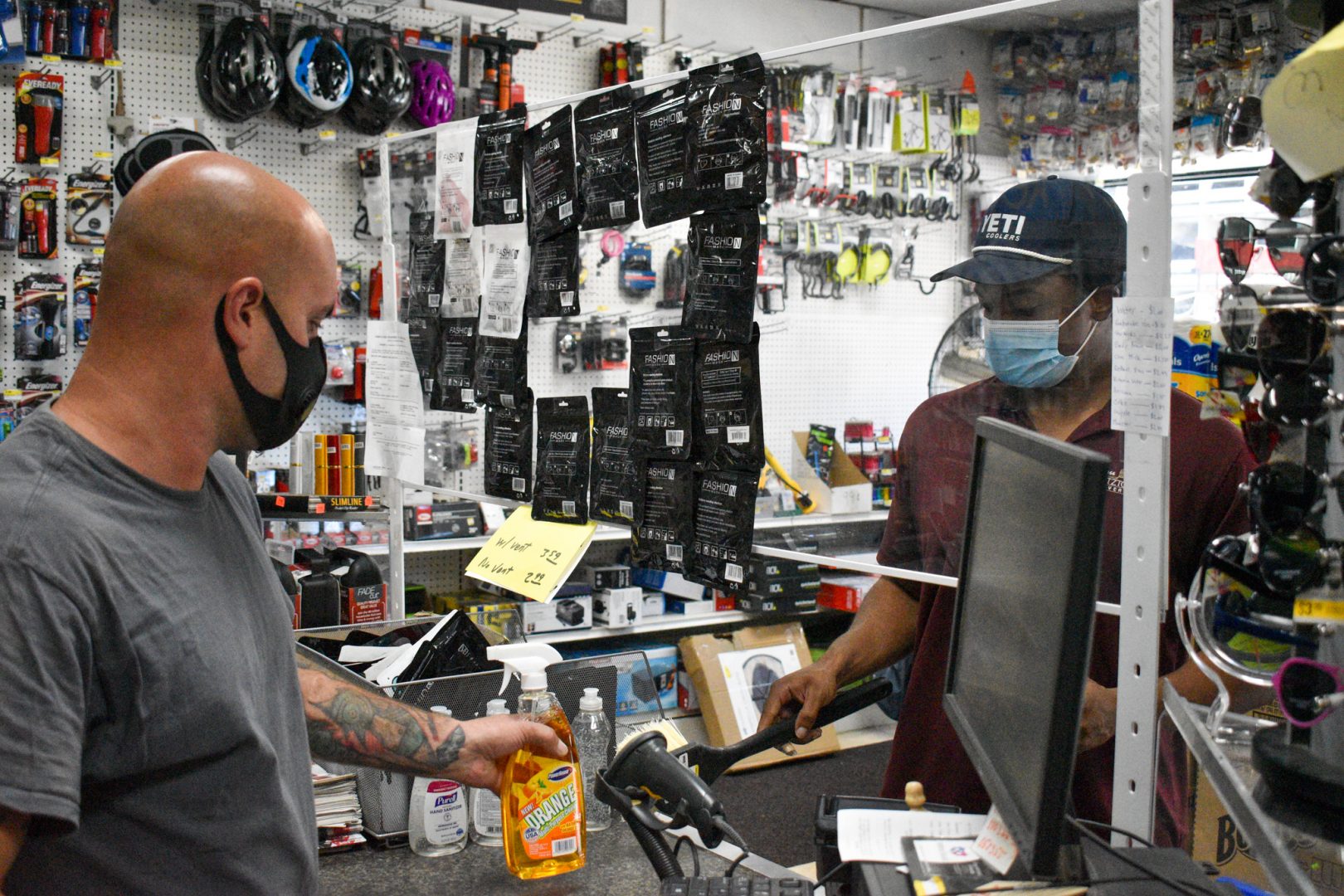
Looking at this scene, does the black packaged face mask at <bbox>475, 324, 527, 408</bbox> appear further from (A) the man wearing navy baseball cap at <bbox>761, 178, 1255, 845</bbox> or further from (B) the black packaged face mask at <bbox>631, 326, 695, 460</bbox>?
(A) the man wearing navy baseball cap at <bbox>761, 178, 1255, 845</bbox>

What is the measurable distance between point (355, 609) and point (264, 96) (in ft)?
7.68

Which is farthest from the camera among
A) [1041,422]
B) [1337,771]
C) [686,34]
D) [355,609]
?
[686,34]

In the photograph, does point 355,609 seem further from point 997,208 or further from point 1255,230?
point 1255,230

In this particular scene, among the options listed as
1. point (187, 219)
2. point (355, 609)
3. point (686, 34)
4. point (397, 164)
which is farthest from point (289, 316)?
point (686, 34)

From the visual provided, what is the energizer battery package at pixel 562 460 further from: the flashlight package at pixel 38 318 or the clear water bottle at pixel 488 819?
the flashlight package at pixel 38 318

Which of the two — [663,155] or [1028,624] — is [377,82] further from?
[1028,624]

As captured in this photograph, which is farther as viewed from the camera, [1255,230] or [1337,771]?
[1255,230]

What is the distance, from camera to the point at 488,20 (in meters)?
5.09

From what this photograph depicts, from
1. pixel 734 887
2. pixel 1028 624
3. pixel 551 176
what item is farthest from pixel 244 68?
pixel 1028 624

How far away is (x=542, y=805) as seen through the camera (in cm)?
158

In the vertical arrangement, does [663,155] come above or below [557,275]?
above

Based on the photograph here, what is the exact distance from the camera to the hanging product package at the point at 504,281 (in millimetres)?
2344

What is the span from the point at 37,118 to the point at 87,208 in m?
0.35

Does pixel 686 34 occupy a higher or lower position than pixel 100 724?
higher
